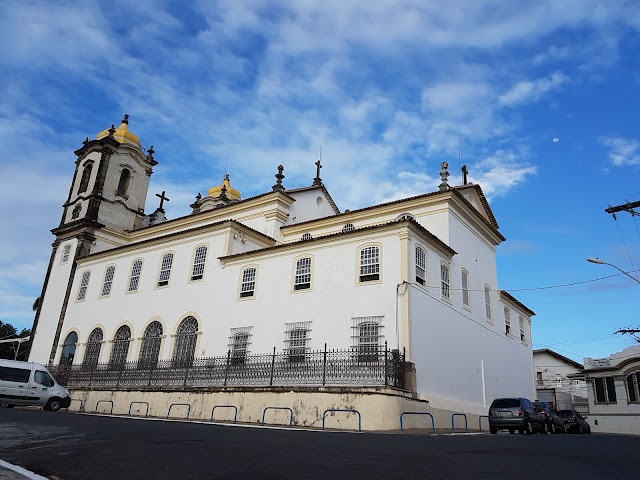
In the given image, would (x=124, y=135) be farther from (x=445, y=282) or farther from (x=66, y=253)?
(x=445, y=282)

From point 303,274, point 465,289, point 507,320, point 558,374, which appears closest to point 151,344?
point 303,274

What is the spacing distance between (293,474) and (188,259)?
2348 cm

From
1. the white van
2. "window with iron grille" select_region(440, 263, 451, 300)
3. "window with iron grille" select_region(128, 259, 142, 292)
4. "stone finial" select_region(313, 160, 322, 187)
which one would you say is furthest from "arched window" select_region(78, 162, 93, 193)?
"window with iron grille" select_region(440, 263, 451, 300)

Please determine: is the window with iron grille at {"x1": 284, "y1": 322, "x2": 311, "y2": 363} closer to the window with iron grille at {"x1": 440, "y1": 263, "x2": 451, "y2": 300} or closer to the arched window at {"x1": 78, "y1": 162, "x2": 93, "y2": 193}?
the window with iron grille at {"x1": 440, "y1": 263, "x2": 451, "y2": 300}

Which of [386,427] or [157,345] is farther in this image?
[157,345]

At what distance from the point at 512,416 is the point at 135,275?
72.6 ft

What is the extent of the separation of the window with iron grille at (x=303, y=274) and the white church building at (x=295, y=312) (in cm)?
11

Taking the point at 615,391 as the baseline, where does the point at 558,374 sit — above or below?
above

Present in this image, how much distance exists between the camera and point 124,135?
136 feet

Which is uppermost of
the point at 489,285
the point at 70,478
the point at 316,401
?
the point at 489,285

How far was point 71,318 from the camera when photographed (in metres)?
33.8

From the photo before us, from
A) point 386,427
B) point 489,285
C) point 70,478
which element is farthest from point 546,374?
point 70,478

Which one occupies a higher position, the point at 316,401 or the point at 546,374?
the point at 546,374

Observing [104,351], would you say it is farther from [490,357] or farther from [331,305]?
[490,357]
